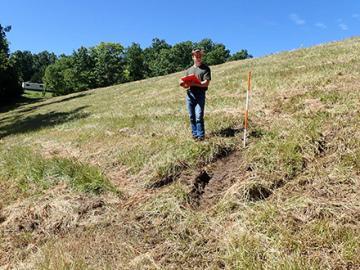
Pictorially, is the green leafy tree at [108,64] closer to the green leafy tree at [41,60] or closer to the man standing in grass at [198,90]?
the green leafy tree at [41,60]

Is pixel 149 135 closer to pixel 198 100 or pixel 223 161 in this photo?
pixel 198 100

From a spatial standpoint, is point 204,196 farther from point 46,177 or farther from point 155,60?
point 155,60

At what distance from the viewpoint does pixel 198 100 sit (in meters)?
10.1

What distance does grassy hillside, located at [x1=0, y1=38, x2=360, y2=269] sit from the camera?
5.68 metres

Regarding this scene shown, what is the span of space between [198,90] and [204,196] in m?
3.38

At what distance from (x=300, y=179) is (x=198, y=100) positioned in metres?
3.80

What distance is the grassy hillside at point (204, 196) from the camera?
5684mm

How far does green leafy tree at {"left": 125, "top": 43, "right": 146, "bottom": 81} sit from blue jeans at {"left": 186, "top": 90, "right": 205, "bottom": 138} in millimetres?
84953

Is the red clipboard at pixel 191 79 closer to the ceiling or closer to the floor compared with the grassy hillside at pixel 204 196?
closer to the ceiling

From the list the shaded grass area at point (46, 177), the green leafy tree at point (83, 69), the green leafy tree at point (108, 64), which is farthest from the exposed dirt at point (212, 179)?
the green leafy tree at point (108, 64)

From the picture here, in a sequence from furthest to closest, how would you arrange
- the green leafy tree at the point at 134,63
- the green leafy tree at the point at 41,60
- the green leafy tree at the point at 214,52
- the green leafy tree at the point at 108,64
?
the green leafy tree at the point at 41,60, the green leafy tree at the point at 214,52, the green leafy tree at the point at 134,63, the green leafy tree at the point at 108,64

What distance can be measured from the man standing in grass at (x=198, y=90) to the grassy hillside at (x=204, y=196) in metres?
0.42

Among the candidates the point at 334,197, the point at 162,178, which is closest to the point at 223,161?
the point at 162,178

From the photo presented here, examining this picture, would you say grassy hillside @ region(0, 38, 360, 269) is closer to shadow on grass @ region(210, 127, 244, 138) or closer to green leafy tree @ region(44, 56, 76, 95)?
shadow on grass @ region(210, 127, 244, 138)
